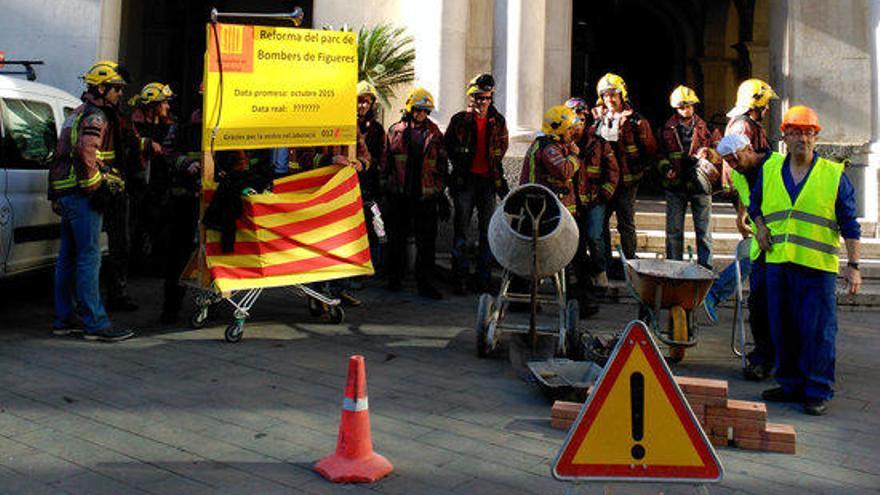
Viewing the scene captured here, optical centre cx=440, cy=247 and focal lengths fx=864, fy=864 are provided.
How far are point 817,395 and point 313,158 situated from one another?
4.73 m

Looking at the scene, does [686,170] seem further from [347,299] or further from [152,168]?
[152,168]

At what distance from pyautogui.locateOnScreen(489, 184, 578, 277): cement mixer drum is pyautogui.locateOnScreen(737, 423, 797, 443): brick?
2072 millimetres

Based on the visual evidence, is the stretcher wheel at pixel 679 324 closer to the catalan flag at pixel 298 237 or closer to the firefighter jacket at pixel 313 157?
the catalan flag at pixel 298 237

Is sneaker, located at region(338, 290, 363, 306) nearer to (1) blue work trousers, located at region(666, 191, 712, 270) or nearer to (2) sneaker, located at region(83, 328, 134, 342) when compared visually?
(2) sneaker, located at region(83, 328, 134, 342)

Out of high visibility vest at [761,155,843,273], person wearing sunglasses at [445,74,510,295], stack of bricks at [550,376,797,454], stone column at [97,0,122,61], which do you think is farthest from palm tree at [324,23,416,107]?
stack of bricks at [550,376,797,454]

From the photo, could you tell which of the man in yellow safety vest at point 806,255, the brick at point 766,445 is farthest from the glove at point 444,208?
the brick at point 766,445

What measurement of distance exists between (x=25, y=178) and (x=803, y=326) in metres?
6.42

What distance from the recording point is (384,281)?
33.5 ft

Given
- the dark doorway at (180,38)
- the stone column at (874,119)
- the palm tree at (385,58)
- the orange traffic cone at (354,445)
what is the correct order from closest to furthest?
the orange traffic cone at (354,445)
the palm tree at (385,58)
the stone column at (874,119)
the dark doorway at (180,38)

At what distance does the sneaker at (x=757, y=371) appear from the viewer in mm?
6133

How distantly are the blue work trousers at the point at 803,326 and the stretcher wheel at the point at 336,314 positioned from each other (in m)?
3.66

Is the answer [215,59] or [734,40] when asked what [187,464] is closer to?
[215,59]

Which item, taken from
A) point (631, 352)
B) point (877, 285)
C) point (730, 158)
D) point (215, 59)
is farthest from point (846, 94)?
point (631, 352)

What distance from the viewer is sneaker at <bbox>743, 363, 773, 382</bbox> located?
613 cm
